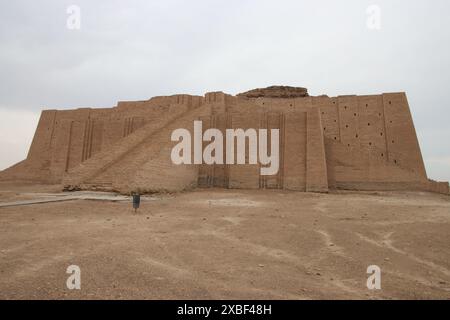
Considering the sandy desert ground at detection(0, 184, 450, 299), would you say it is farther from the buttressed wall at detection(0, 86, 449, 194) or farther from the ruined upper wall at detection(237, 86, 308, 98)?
the ruined upper wall at detection(237, 86, 308, 98)

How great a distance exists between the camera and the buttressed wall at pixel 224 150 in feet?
46.5

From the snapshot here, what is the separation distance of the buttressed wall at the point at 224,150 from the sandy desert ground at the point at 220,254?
553 centimetres

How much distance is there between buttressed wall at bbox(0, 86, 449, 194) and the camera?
14188mm

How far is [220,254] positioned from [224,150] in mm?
13026

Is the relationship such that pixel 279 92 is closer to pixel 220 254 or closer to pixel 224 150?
pixel 224 150

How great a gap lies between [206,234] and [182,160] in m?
9.34

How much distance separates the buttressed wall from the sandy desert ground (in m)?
5.53

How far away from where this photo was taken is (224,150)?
57.9 feet

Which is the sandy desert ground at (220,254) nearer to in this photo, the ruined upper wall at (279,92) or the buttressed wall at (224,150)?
the buttressed wall at (224,150)

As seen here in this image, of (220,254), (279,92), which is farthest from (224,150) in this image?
(279,92)

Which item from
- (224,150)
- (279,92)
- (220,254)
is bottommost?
(220,254)

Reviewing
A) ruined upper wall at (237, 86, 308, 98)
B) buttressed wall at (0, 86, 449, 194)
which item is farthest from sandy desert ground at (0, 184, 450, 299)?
ruined upper wall at (237, 86, 308, 98)

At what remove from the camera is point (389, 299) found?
3.20 metres
